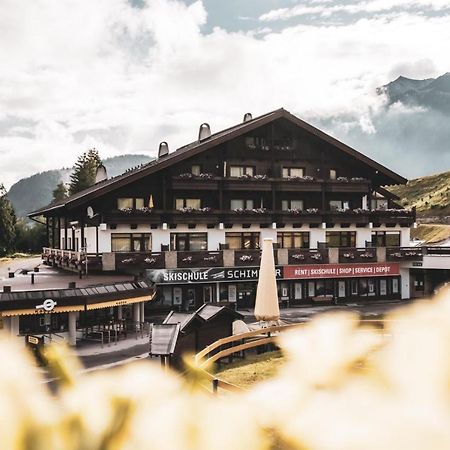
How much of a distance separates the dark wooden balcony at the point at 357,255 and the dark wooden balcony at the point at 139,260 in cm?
1199

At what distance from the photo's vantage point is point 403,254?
3891 centimetres

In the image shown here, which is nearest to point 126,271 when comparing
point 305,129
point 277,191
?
point 277,191

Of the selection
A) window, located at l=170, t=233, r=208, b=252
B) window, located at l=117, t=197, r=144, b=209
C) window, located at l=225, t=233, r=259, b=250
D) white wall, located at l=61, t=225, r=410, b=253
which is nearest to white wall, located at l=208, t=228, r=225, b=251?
white wall, located at l=61, t=225, r=410, b=253

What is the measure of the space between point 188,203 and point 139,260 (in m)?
5.68

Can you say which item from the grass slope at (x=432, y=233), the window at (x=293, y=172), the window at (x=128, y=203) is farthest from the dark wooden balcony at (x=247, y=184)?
the grass slope at (x=432, y=233)

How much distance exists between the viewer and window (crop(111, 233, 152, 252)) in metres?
34.4

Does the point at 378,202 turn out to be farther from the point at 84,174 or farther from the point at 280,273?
the point at 84,174

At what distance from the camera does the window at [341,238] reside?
3969 centimetres

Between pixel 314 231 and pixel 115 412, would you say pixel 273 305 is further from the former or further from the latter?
pixel 115 412

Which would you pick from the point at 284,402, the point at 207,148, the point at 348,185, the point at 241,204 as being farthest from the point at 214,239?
the point at 284,402

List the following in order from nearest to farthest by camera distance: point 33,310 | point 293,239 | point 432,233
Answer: point 33,310
point 293,239
point 432,233

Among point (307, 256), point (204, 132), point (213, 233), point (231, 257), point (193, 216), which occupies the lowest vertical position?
point (307, 256)

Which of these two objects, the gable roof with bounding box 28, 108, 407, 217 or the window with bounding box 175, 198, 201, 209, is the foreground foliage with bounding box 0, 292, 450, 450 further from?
the window with bounding box 175, 198, 201, 209

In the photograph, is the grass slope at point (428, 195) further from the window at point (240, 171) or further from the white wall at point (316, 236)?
the window at point (240, 171)
